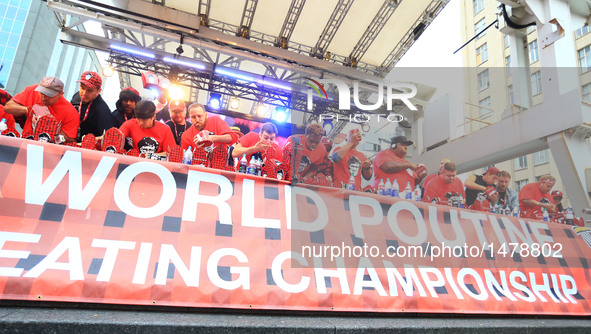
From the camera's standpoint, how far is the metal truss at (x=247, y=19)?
329 inches

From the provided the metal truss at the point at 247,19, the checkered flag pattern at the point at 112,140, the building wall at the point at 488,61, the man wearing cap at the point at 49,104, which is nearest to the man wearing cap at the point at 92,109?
the man wearing cap at the point at 49,104

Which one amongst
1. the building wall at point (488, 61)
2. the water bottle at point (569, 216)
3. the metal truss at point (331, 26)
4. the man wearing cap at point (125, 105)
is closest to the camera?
the water bottle at point (569, 216)

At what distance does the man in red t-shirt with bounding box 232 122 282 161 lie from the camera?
382 cm

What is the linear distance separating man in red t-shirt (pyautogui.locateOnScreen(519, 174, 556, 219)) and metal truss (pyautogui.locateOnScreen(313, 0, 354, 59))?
582cm

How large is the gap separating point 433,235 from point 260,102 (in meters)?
9.82

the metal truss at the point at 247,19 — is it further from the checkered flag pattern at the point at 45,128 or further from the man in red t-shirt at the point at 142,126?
the checkered flag pattern at the point at 45,128

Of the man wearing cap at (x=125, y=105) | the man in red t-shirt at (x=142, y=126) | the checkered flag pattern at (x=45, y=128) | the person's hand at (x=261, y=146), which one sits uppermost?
the man wearing cap at (x=125, y=105)

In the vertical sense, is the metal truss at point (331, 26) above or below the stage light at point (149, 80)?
above

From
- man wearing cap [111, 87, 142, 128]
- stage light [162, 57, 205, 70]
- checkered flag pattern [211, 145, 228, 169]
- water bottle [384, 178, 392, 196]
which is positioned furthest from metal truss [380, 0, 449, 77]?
checkered flag pattern [211, 145, 228, 169]

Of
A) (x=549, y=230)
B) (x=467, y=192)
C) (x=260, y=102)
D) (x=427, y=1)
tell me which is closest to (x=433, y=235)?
(x=467, y=192)

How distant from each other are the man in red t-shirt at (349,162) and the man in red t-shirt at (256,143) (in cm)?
138

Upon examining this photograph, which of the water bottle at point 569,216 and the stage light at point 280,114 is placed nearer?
the water bottle at point 569,216

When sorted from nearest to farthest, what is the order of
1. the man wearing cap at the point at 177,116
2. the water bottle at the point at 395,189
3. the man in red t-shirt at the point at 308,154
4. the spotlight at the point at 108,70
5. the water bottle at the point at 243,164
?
the man in red t-shirt at the point at 308,154 < the water bottle at the point at 395,189 < the water bottle at the point at 243,164 < the man wearing cap at the point at 177,116 < the spotlight at the point at 108,70

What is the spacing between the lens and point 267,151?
3.92m
